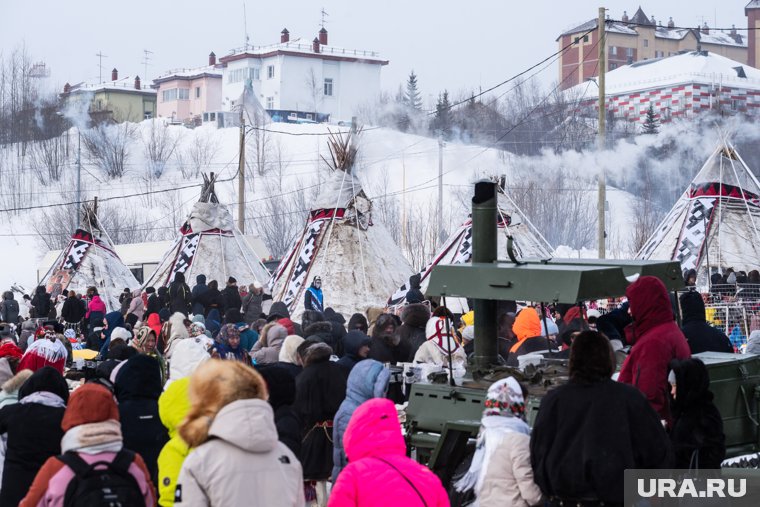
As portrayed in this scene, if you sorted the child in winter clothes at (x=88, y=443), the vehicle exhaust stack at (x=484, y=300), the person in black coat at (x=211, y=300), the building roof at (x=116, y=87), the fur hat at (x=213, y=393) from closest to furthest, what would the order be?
1. the fur hat at (x=213, y=393)
2. the child in winter clothes at (x=88, y=443)
3. the vehicle exhaust stack at (x=484, y=300)
4. the person in black coat at (x=211, y=300)
5. the building roof at (x=116, y=87)

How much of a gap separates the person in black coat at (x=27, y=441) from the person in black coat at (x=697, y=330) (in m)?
5.05

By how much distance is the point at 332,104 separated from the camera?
104875 millimetres

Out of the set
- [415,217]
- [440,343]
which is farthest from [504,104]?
[440,343]

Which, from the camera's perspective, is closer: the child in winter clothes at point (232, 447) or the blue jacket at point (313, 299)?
the child in winter clothes at point (232, 447)

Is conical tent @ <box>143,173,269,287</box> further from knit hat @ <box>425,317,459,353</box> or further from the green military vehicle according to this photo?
the green military vehicle

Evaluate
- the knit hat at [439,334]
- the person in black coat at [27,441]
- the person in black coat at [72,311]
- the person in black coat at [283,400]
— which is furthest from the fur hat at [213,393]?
the person in black coat at [72,311]

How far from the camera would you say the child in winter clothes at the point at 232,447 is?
4.53 meters

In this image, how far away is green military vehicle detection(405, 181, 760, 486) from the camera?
7121 mm

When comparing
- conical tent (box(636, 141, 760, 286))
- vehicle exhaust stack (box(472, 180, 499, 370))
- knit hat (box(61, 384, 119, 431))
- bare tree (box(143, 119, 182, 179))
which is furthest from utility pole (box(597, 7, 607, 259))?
bare tree (box(143, 119, 182, 179))

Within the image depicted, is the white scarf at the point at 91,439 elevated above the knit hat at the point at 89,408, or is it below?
below

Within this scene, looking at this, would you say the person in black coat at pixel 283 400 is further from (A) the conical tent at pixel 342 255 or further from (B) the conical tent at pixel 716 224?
(B) the conical tent at pixel 716 224

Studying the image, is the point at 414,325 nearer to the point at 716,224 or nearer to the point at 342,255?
the point at 342,255

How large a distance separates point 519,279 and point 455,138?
72.8 meters

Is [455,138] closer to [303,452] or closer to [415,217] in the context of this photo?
[415,217]
